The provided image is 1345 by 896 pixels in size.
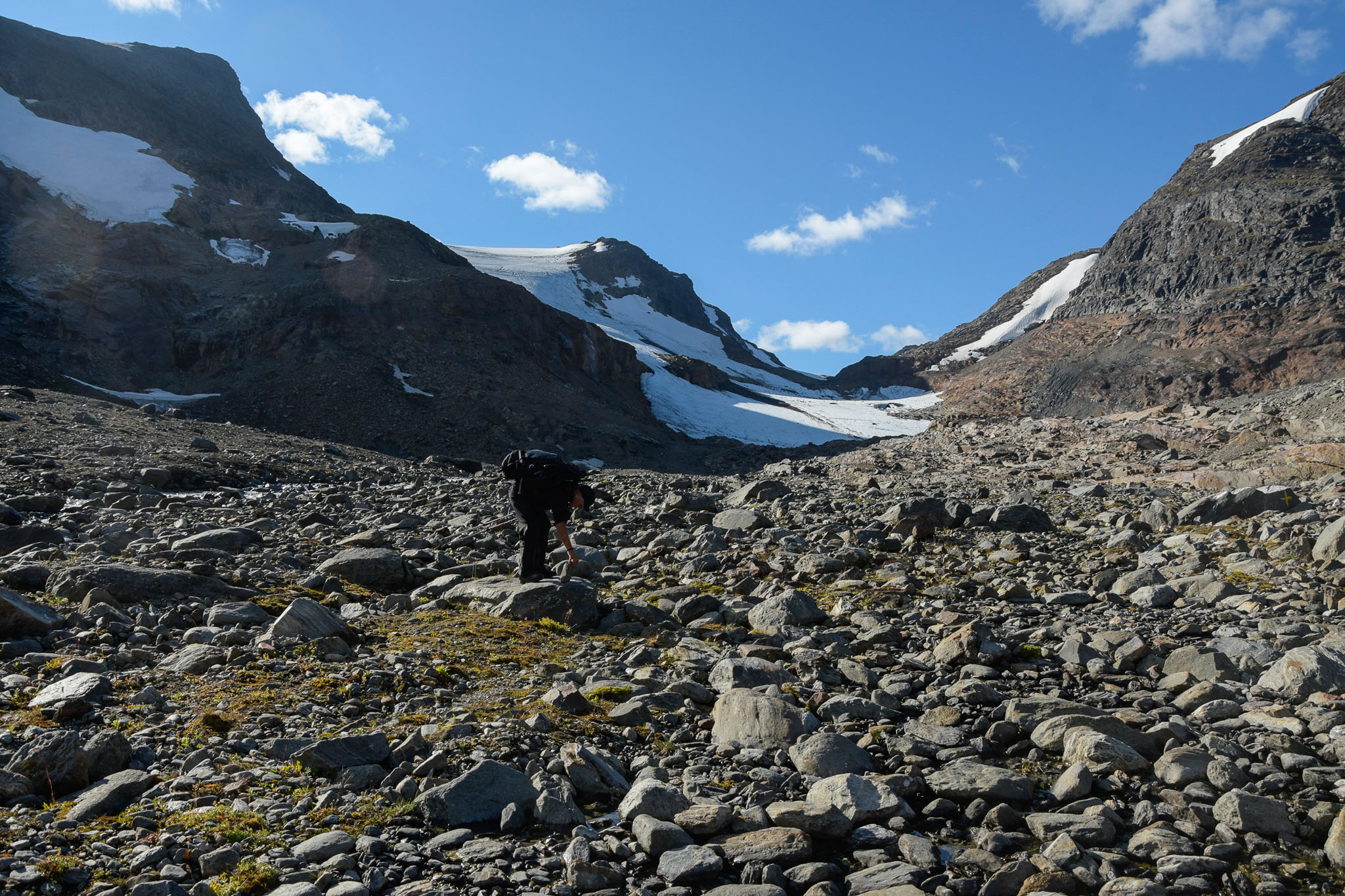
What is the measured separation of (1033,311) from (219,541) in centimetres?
13450

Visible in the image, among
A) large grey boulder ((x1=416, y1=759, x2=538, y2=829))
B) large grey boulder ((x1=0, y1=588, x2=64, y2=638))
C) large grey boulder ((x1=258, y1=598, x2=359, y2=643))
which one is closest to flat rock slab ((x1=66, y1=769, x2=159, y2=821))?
large grey boulder ((x1=416, y1=759, x2=538, y2=829))

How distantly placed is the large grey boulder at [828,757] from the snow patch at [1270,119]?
105m

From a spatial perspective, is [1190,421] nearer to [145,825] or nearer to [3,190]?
[145,825]

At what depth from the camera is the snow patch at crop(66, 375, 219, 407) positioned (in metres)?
35.7

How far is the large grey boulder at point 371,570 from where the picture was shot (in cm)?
971

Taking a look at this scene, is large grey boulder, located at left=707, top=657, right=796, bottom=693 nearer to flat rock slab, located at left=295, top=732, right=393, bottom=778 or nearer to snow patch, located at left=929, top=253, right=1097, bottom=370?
flat rock slab, located at left=295, top=732, right=393, bottom=778

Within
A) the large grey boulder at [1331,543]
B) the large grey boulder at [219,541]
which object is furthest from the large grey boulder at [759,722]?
the large grey boulder at [219,541]

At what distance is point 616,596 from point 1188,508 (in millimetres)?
8164

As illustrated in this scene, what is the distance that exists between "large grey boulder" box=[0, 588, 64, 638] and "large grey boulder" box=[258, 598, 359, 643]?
1655 millimetres

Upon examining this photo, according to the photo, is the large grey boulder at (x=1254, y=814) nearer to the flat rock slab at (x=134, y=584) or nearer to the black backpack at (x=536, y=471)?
the black backpack at (x=536, y=471)

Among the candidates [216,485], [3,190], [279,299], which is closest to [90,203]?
[3,190]

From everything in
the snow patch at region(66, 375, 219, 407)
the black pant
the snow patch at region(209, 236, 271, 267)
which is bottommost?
the black pant

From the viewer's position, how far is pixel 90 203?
157 ft

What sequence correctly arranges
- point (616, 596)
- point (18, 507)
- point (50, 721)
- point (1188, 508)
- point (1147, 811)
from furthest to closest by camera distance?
point (18, 507), point (1188, 508), point (616, 596), point (50, 721), point (1147, 811)
